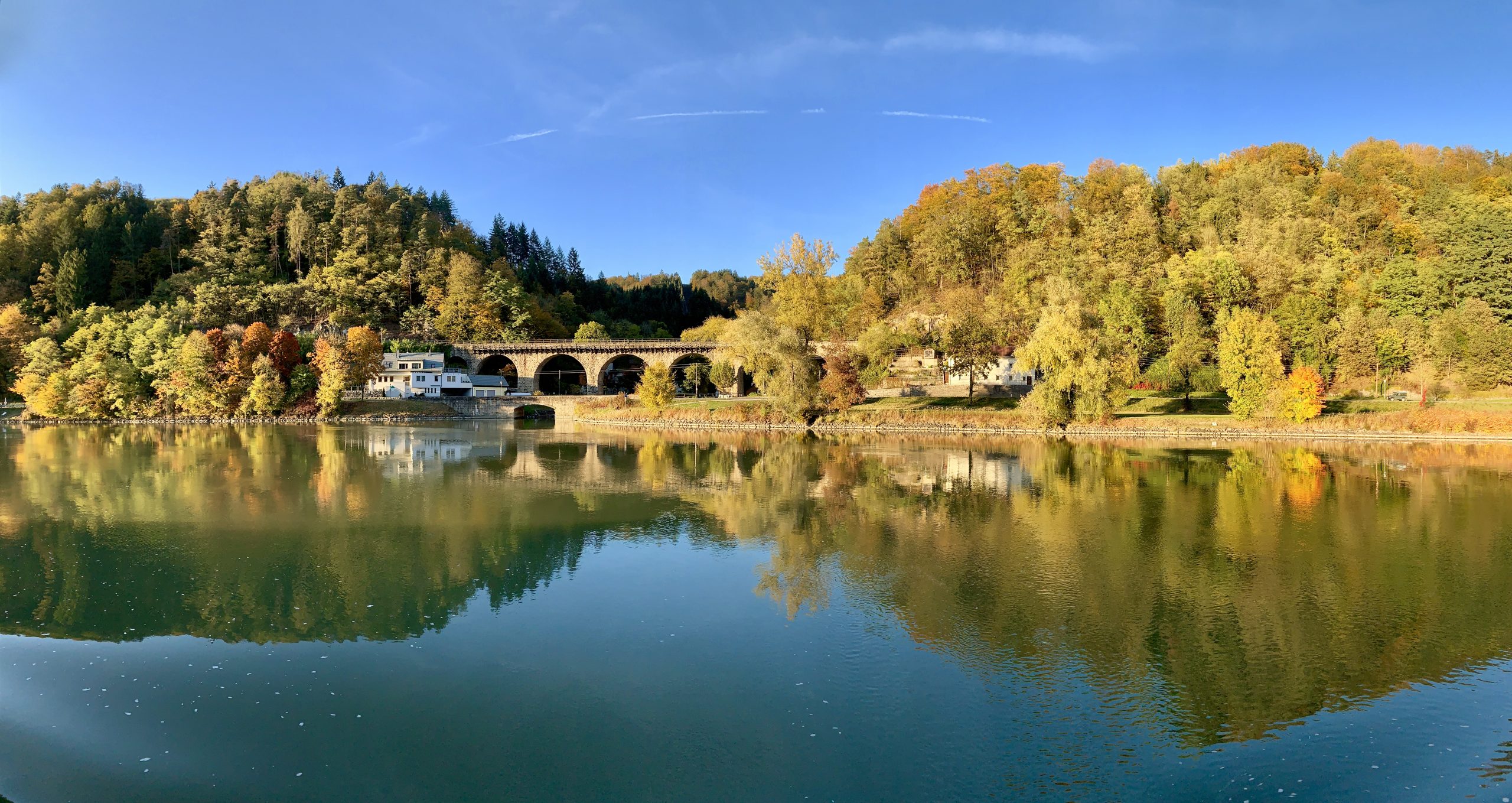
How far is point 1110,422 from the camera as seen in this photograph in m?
48.5

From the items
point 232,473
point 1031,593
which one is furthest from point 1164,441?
point 232,473

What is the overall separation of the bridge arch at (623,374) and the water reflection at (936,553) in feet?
182

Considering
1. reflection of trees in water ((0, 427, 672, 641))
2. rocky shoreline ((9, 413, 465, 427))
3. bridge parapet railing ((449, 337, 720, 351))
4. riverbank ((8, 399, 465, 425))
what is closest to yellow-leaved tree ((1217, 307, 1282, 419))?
Answer: reflection of trees in water ((0, 427, 672, 641))

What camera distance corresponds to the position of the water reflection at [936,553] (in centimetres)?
1118

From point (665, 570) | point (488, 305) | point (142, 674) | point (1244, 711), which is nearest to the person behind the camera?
point (1244, 711)

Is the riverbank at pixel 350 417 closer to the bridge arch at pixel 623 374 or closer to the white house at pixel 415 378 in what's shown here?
the white house at pixel 415 378

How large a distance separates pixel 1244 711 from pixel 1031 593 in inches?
180

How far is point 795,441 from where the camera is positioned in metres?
46.2

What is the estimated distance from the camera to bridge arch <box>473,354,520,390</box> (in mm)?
88438

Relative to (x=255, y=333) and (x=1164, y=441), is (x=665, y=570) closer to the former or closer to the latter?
(x=1164, y=441)

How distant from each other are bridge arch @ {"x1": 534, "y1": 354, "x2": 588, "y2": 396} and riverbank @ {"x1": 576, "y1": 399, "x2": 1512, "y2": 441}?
25.0 metres

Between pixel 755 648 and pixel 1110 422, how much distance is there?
43177mm

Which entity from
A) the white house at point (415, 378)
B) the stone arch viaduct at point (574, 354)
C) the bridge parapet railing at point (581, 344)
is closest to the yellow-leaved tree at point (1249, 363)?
the bridge parapet railing at point (581, 344)

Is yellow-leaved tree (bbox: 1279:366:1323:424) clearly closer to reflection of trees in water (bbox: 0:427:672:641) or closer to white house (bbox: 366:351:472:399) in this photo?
reflection of trees in water (bbox: 0:427:672:641)
